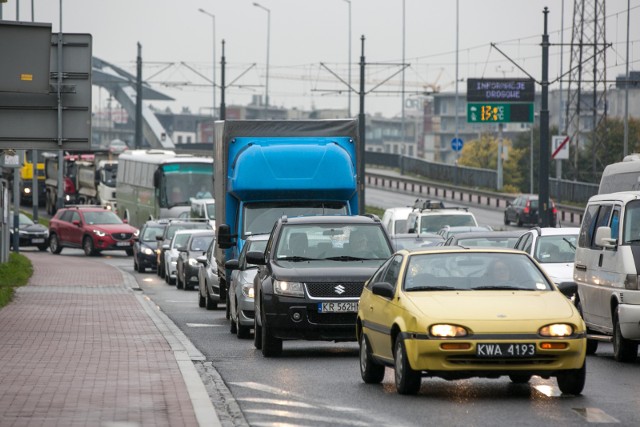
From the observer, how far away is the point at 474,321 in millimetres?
12695

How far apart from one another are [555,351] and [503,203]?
76.7 m

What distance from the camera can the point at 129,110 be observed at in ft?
390

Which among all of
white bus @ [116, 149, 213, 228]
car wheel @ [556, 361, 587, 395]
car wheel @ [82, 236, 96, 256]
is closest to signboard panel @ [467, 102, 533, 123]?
white bus @ [116, 149, 213, 228]

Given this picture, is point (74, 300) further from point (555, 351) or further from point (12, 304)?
point (555, 351)

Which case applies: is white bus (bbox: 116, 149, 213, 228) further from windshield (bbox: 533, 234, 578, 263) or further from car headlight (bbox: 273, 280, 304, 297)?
car headlight (bbox: 273, 280, 304, 297)

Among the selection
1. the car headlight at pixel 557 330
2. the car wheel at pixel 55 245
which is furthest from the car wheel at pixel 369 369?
the car wheel at pixel 55 245

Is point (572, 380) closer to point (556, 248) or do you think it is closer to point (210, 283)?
point (556, 248)

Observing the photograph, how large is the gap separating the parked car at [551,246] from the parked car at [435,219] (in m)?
15.2

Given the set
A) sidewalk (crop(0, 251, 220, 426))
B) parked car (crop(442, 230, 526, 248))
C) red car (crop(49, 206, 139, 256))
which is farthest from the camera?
red car (crop(49, 206, 139, 256))

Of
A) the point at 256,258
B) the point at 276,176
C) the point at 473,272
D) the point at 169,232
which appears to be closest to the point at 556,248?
the point at 276,176

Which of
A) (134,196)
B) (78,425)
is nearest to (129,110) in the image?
(134,196)

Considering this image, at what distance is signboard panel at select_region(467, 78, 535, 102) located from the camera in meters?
78.2

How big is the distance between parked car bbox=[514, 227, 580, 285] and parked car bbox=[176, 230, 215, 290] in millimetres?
15753

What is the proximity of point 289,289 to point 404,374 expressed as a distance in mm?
4972
